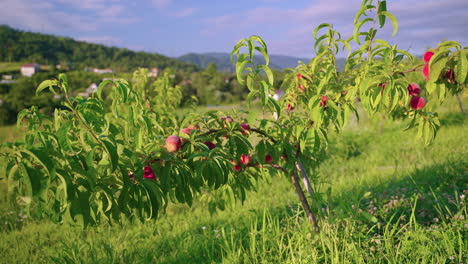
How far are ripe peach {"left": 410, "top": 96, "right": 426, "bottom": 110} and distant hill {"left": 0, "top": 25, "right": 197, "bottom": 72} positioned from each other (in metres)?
38.2

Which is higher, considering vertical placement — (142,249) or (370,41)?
(370,41)

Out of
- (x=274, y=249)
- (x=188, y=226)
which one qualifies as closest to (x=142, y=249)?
(x=188, y=226)

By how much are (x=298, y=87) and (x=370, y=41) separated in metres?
0.46

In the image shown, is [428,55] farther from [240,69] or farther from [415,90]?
[240,69]

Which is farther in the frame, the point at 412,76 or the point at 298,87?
the point at 412,76

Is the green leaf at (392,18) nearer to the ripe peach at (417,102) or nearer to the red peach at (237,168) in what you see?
the ripe peach at (417,102)

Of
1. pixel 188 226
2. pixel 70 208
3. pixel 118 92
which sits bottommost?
pixel 188 226

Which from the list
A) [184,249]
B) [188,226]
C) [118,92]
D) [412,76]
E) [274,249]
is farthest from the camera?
[412,76]

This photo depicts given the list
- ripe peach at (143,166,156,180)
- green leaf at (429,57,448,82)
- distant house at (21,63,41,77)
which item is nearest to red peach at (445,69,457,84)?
green leaf at (429,57,448,82)

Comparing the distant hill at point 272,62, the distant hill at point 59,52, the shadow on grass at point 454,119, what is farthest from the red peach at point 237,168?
the distant hill at point 59,52

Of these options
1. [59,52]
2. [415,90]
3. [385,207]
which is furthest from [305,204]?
[59,52]

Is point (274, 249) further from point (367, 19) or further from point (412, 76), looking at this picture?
point (412, 76)

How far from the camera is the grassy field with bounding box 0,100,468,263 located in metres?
1.78

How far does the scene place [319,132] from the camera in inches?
60.6
